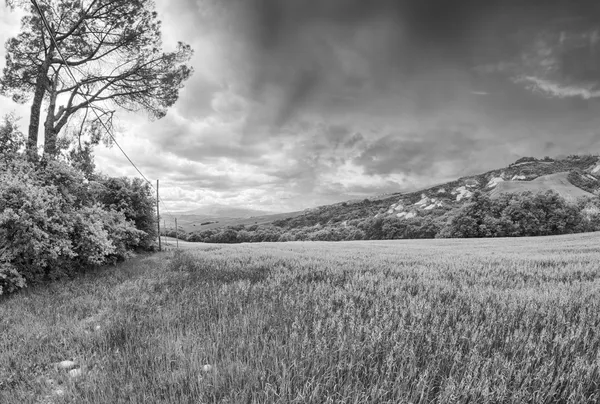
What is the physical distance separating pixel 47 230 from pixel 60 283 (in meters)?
1.65

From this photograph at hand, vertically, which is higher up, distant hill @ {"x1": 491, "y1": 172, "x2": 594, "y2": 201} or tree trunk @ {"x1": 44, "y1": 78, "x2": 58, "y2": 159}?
distant hill @ {"x1": 491, "y1": 172, "x2": 594, "y2": 201}

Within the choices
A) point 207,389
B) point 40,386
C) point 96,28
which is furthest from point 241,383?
point 96,28

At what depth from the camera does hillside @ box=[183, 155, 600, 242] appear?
7756cm

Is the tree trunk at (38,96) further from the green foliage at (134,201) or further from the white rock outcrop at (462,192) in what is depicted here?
the white rock outcrop at (462,192)

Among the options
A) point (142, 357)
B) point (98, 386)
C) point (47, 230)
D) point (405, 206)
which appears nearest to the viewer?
point (98, 386)

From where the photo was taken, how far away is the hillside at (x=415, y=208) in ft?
254

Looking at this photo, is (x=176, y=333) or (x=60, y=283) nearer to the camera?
(x=176, y=333)

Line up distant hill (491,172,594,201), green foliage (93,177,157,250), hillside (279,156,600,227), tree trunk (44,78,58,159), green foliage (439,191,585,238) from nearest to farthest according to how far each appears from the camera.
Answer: tree trunk (44,78,58,159) < green foliage (93,177,157,250) < green foliage (439,191,585,238) < distant hill (491,172,594,201) < hillside (279,156,600,227)

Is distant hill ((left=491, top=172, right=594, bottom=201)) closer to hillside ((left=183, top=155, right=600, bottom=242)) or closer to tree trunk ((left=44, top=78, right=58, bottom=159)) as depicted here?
hillside ((left=183, top=155, right=600, bottom=242))

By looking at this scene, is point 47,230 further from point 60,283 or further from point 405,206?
point 405,206

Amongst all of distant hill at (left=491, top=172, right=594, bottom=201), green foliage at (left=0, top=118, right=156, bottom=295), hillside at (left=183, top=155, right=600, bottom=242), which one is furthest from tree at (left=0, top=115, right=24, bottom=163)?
distant hill at (left=491, top=172, right=594, bottom=201)

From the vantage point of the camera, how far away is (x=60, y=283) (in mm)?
8211

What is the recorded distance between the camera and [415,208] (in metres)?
122

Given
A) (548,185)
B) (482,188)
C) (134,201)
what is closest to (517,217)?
(134,201)
